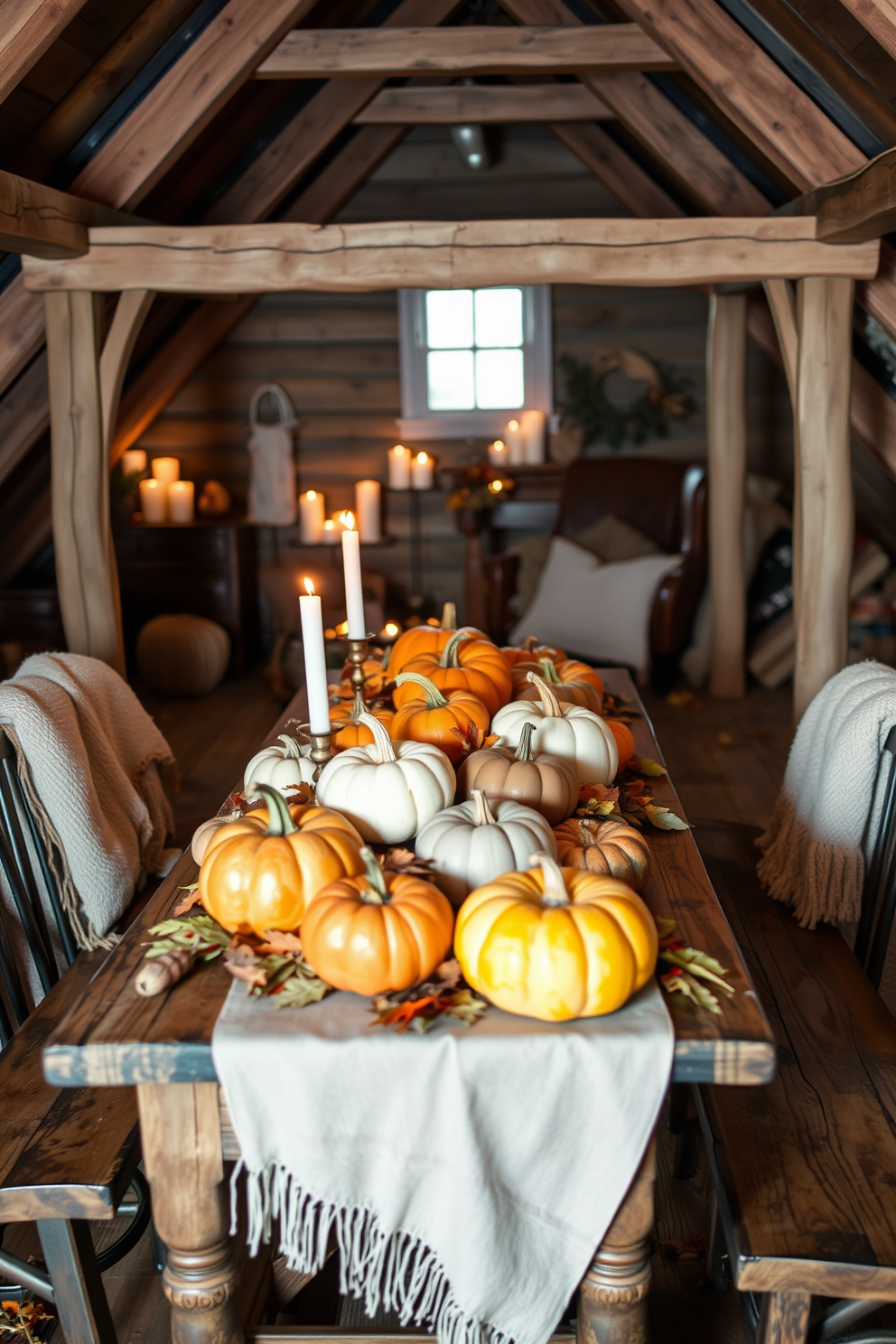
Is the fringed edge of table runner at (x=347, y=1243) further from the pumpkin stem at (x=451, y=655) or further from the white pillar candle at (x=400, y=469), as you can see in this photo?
the white pillar candle at (x=400, y=469)

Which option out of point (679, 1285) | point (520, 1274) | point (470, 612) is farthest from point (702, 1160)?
point (470, 612)

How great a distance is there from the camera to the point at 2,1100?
1456 mm

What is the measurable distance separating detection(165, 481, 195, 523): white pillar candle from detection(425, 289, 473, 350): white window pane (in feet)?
4.64

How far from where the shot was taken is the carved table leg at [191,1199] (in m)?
1.14

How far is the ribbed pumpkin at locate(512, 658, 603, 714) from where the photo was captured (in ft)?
6.11

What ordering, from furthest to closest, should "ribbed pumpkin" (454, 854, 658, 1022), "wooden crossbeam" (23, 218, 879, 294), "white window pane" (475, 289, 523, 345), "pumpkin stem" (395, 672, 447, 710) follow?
"white window pane" (475, 289, 523, 345)
"wooden crossbeam" (23, 218, 879, 294)
"pumpkin stem" (395, 672, 447, 710)
"ribbed pumpkin" (454, 854, 658, 1022)

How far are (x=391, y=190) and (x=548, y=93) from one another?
1.14 m

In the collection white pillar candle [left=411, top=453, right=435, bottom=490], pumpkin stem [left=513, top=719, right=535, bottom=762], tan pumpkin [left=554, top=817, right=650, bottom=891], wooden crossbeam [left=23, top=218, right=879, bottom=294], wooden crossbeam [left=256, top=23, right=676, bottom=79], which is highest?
wooden crossbeam [left=256, top=23, right=676, bottom=79]

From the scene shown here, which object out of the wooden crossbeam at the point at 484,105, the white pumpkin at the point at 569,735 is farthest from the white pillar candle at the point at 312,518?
the white pumpkin at the point at 569,735

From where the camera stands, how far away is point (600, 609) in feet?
15.1

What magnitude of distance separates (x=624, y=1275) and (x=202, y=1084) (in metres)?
0.50

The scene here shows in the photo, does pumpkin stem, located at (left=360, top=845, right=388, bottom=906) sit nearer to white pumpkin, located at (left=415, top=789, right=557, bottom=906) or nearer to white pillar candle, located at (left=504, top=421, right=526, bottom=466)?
white pumpkin, located at (left=415, top=789, right=557, bottom=906)

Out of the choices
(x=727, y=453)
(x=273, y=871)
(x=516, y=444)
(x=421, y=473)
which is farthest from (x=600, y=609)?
(x=273, y=871)

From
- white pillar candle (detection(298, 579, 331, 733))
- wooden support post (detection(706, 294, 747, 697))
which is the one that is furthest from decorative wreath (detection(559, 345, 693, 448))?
white pillar candle (detection(298, 579, 331, 733))
